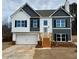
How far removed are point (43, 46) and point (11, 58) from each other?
0.87 meters

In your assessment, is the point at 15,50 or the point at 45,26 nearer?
the point at 15,50

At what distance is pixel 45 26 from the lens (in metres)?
3.11

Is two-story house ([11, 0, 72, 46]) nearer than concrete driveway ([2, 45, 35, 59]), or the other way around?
concrete driveway ([2, 45, 35, 59])

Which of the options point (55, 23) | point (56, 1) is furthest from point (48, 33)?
point (56, 1)

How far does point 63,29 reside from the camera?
345cm

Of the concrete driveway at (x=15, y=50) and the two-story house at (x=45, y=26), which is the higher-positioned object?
the two-story house at (x=45, y=26)

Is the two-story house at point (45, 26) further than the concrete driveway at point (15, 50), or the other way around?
the two-story house at point (45, 26)

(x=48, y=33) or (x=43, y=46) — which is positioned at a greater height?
(x=48, y=33)

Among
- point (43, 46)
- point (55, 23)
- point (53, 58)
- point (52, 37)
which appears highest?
point (55, 23)

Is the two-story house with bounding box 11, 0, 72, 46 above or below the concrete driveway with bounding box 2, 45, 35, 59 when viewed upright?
above

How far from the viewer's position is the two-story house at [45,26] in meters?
2.68

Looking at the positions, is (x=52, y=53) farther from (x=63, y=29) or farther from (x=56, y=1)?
(x=56, y=1)

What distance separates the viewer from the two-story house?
2678 millimetres

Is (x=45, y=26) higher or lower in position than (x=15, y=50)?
higher
